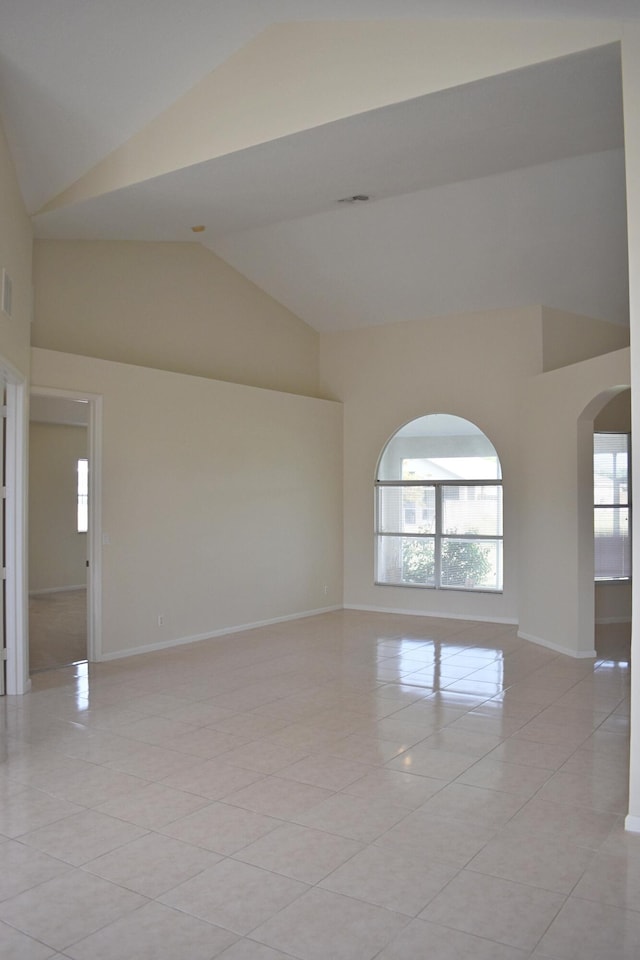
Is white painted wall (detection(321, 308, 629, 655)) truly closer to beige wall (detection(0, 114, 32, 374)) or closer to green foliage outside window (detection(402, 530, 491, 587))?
green foliage outside window (detection(402, 530, 491, 587))

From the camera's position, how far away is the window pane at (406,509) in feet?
30.2

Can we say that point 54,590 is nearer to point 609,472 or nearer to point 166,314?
point 166,314

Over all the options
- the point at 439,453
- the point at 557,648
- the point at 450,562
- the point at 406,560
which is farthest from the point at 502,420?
the point at 557,648

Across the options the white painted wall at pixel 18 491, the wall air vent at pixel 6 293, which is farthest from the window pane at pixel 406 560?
the wall air vent at pixel 6 293

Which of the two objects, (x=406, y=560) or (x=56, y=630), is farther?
(x=406, y=560)

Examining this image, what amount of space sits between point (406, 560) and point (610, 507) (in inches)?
95.2

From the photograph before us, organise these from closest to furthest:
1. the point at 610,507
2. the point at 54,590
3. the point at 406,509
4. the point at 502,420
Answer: the point at 610,507 → the point at 502,420 → the point at 406,509 → the point at 54,590

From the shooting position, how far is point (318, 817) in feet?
11.5

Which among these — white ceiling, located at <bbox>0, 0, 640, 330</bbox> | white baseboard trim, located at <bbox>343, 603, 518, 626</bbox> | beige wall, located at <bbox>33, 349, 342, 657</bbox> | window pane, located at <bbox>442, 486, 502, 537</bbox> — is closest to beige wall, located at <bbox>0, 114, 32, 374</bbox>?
white ceiling, located at <bbox>0, 0, 640, 330</bbox>

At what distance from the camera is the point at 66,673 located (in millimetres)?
6297

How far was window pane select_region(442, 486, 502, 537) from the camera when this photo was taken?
8.73m

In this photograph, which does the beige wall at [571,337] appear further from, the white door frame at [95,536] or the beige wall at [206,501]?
the white door frame at [95,536]

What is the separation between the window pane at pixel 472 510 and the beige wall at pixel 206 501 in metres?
1.48

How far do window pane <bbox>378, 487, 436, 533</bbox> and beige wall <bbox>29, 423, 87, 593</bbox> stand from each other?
16.5ft
